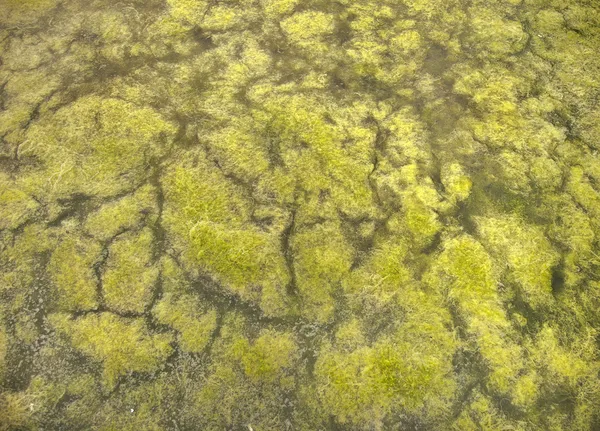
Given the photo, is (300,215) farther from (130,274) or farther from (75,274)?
(75,274)

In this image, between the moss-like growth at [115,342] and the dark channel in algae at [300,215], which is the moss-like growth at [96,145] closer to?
the dark channel in algae at [300,215]

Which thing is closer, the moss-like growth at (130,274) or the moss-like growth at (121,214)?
the moss-like growth at (130,274)

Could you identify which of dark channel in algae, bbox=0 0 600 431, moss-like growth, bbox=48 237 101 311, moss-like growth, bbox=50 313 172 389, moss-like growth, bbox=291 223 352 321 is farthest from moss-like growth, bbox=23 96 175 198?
moss-like growth, bbox=291 223 352 321

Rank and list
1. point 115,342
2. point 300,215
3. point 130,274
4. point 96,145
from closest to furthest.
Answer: point 115,342 < point 130,274 < point 300,215 < point 96,145

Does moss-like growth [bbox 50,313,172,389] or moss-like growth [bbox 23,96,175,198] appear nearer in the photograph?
moss-like growth [bbox 50,313,172,389]

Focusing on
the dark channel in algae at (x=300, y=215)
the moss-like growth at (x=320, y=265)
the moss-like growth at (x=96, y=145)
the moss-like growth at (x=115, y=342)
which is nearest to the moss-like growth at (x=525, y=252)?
the dark channel in algae at (x=300, y=215)

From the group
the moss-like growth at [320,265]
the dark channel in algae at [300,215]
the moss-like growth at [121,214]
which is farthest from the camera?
the moss-like growth at [121,214]

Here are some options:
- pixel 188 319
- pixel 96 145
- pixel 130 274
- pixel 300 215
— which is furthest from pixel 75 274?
pixel 300 215

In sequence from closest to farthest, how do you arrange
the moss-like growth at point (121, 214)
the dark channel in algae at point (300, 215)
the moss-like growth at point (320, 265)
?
the dark channel in algae at point (300, 215)
the moss-like growth at point (320, 265)
the moss-like growth at point (121, 214)

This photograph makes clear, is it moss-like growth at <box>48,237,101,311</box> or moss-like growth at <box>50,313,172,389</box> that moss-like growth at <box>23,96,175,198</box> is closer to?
moss-like growth at <box>48,237,101,311</box>
